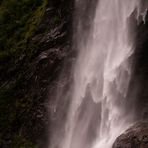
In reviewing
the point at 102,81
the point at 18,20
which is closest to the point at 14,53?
the point at 18,20

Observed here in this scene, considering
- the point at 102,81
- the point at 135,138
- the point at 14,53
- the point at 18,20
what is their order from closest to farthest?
the point at 135,138
the point at 102,81
the point at 14,53
the point at 18,20

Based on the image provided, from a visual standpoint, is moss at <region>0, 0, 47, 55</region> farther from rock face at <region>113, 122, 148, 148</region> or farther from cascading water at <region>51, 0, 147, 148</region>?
rock face at <region>113, 122, 148, 148</region>

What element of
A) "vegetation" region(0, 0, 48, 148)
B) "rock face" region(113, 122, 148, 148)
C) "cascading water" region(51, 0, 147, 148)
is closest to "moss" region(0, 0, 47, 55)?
"vegetation" region(0, 0, 48, 148)

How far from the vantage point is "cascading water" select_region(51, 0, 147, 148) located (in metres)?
21.7

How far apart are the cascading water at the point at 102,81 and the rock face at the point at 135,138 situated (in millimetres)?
2214

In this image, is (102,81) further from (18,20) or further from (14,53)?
(18,20)

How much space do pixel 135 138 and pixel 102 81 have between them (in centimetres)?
586

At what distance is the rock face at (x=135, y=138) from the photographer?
17.6 metres

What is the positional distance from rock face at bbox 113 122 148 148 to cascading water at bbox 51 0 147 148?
2214 millimetres

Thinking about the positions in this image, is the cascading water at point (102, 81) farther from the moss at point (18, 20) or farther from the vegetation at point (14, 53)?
the moss at point (18, 20)

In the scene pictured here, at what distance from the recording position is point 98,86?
23.4m

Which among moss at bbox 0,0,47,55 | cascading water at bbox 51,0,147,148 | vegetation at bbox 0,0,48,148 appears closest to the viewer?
cascading water at bbox 51,0,147,148

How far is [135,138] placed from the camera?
17.8 m

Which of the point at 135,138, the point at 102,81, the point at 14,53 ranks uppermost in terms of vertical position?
the point at 14,53
